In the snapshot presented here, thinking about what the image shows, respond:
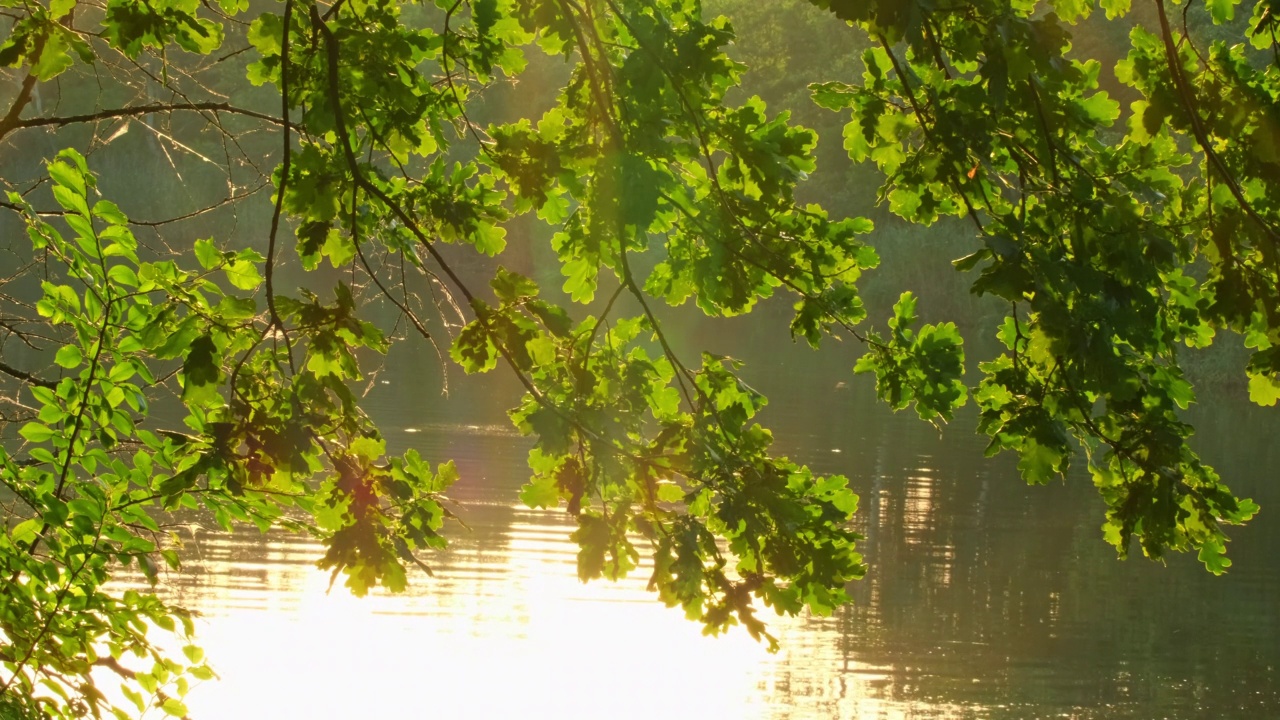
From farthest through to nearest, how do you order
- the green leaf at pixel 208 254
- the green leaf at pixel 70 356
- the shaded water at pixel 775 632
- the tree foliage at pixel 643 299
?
1. the shaded water at pixel 775 632
2. the green leaf at pixel 208 254
3. the green leaf at pixel 70 356
4. the tree foliage at pixel 643 299

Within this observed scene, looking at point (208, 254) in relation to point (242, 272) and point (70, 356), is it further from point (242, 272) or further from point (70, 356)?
point (70, 356)

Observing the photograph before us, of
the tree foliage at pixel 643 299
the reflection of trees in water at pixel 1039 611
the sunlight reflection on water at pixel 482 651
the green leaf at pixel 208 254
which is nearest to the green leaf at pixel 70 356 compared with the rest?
the tree foliage at pixel 643 299

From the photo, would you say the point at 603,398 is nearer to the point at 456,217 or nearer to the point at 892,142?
the point at 456,217

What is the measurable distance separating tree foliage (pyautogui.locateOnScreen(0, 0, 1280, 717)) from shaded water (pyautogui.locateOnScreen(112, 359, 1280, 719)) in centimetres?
483

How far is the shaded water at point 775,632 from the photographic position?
1072 cm

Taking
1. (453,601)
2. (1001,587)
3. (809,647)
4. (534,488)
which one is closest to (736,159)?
(534,488)

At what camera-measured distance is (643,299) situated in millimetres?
3703

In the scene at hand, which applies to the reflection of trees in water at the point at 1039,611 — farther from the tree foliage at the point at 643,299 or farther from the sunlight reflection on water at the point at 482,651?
the tree foliage at the point at 643,299

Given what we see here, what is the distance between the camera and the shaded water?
10719 mm

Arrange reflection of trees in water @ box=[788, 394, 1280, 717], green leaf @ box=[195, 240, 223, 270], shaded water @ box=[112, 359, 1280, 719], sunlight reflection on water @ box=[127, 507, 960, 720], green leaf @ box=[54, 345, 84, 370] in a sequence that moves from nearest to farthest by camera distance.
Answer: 1. green leaf @ box=[54, 345, 84, 370]
2. green leaf @ box=[195, 240, 223, 270]
3. sunlight reflection on water @ box=[127, 507, 960, 720]
4. shaded water @ box=[112, 359, 1280, 719]
5. reflection of trees in water @ box=[788, 394, 1280, 717]

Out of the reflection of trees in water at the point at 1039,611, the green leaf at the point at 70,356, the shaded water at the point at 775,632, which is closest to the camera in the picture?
the green leaf at the point at 70,356

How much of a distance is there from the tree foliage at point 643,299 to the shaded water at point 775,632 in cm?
483

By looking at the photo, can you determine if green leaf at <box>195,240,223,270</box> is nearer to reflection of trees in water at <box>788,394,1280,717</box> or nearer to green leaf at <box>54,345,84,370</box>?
green leaf at <box>54,345,84,370</box>

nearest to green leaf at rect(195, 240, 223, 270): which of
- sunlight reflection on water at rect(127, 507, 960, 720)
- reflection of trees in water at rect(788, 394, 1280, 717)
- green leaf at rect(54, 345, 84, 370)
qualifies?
green leaf at rect(54, 345, 84, 370)
